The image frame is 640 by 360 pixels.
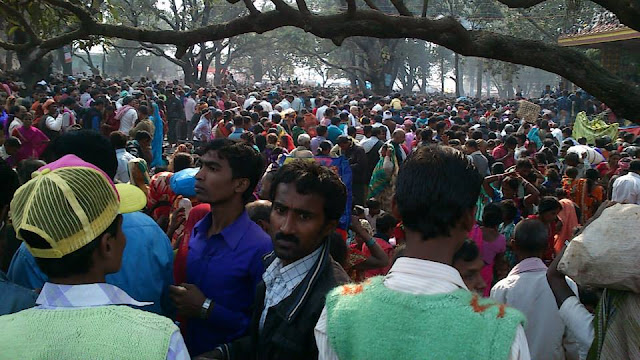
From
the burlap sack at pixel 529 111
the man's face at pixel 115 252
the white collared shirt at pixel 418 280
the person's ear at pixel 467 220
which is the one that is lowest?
the burlap sack at pixel 529 111

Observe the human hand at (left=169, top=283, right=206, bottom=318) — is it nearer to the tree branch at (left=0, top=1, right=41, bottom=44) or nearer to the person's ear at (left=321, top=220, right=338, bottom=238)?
the person's ear at (left=321, top=220, right=338, bottom=238)

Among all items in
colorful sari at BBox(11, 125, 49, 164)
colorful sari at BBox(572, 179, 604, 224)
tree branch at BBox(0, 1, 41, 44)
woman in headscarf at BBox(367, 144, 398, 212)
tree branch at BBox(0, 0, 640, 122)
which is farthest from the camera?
colorful sari at BBox(11, 125, 49, 164)

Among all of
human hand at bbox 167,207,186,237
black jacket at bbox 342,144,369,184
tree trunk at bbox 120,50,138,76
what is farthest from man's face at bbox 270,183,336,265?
tree trunk at bbox 120,50,138,76

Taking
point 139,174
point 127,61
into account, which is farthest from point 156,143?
point 127,61

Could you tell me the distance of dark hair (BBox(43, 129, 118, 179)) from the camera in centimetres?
319

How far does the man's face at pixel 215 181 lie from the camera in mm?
3059

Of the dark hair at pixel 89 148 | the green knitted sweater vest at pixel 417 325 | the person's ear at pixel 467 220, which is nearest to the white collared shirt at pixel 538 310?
the person's ear at pixel 467 220

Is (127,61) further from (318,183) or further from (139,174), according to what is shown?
(318,183)

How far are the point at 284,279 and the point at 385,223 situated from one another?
3.07 meters

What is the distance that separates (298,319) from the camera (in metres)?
2.25

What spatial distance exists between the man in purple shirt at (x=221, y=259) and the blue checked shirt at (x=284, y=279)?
1.10 ft

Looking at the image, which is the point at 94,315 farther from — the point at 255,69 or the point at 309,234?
the point at 255,69

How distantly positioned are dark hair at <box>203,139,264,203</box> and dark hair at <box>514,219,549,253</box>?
1.56 m

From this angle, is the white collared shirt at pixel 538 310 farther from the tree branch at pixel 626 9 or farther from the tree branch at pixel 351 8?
the tree branch at pixel 351 8
